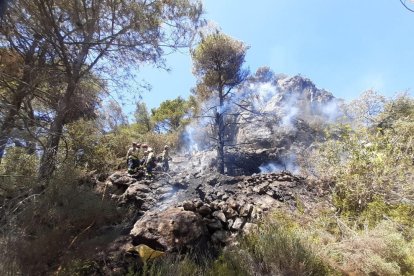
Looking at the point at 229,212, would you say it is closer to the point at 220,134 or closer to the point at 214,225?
the point at 214,225

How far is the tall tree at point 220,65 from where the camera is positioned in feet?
55.7

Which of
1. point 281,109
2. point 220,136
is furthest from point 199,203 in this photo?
point 281,109

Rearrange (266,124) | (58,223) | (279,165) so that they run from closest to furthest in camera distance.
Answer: (58,223)
(279,165)
(266,124)

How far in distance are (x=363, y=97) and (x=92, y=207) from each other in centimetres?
2277

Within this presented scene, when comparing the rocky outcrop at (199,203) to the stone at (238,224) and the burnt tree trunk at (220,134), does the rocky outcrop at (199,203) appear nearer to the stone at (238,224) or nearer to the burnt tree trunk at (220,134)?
the stone at (238,224)

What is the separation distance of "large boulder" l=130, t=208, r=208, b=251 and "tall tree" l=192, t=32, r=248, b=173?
10.1 meters

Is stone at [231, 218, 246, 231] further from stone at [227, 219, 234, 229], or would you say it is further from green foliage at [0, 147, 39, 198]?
green foliage at [0, 147, 39, 198]

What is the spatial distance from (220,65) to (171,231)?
12490mm

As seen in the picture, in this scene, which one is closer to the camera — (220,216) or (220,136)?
(220,216)

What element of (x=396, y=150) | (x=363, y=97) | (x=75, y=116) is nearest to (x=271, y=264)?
(x=396, y=150)

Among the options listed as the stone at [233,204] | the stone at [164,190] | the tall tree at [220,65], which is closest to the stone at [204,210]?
the stone at [233,204]

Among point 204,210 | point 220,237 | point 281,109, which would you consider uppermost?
point 281,109

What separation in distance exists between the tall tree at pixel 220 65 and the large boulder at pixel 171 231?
33.1ft

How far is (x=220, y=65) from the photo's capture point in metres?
17.3
